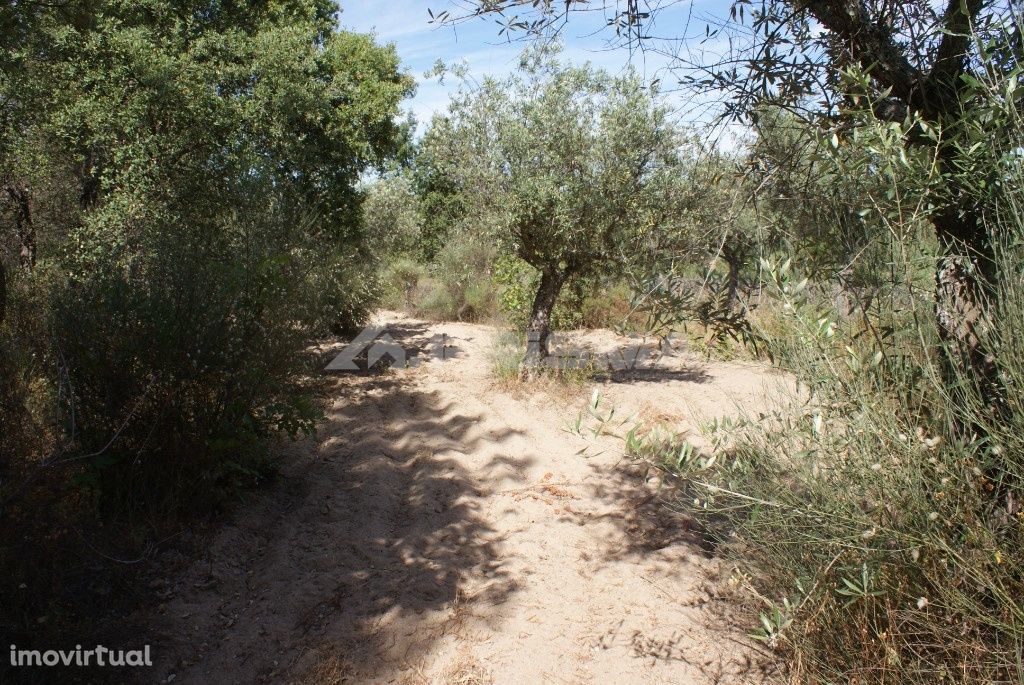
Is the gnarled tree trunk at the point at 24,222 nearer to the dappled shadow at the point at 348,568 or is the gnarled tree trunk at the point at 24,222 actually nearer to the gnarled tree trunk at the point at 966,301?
the dappled shadow at the point at 348,568

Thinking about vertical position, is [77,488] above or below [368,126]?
below

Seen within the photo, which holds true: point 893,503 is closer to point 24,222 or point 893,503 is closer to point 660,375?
point 660,375

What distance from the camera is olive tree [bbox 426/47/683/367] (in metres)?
8.05

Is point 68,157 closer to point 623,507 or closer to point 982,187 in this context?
point 623,507

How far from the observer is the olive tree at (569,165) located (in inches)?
317

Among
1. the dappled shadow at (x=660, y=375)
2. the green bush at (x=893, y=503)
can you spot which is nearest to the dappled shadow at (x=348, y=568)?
the green bush at (x=893, y=503)

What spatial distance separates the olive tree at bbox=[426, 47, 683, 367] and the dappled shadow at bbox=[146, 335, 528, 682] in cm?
241

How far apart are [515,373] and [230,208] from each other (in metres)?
3.72

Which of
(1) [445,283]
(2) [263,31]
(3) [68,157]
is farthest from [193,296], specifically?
(1) [445,283]

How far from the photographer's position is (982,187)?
9.11 ft

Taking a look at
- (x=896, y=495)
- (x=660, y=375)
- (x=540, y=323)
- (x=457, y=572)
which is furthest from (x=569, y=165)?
(x=896, y=495)

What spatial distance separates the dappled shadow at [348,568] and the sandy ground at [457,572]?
1 centimetres

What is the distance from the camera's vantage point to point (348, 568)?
495 centimetres

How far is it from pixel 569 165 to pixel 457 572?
15.9 feet
